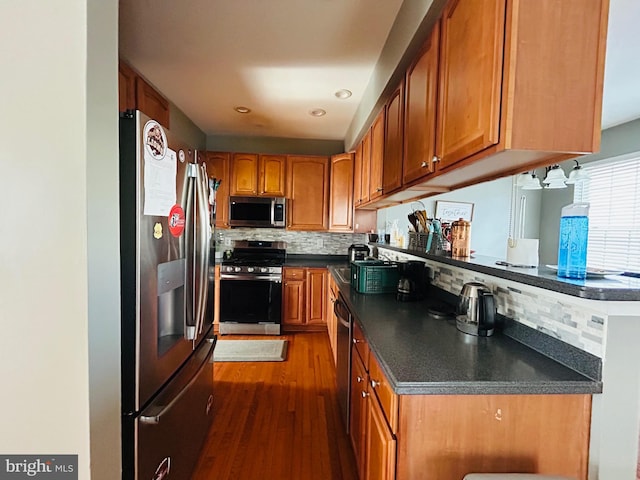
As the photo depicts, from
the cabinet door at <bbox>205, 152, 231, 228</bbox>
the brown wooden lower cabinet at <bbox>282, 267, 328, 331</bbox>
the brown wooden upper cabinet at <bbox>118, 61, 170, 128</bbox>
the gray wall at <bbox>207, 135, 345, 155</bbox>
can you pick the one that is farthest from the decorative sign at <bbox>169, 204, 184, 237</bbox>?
the gray wall at <bbox>207, 135, 345, 155</bbox>

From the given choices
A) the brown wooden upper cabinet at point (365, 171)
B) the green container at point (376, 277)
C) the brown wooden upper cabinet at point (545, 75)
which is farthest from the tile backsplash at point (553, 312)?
the brown wooden upper cabinet at point (365, 171)

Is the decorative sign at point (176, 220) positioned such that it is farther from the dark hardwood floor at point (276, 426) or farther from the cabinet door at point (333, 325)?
the cabinet door at point (333, 325)

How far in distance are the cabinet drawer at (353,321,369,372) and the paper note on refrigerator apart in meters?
1.05

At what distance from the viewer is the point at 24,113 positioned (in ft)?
3.03

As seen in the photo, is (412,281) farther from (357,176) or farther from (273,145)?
(273,145)

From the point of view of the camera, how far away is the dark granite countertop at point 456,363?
3.18 feet

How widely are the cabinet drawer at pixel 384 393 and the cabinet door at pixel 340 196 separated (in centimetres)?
294

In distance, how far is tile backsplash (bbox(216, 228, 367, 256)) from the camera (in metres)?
4.48

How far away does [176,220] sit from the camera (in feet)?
4.72

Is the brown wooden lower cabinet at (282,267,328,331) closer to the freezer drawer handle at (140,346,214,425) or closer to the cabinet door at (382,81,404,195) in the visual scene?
the cabinet door at (382,81,404,195)

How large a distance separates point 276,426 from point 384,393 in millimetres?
1343

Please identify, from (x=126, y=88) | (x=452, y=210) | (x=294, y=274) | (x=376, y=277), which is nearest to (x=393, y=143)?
(x=376, y=277)

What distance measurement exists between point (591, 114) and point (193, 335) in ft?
6.06

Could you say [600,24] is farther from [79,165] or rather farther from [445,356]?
[79,165]
